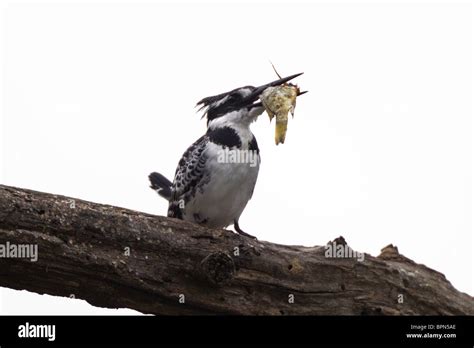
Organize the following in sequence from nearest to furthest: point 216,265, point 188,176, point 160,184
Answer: point 216,265, point 188,176, point 160,184

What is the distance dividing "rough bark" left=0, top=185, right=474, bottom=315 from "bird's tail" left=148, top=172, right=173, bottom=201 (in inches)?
82.4

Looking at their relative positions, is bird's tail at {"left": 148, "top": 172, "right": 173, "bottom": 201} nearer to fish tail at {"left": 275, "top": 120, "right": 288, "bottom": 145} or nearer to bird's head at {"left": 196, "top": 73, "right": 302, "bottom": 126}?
bird's head at {"left": 196, "top": 73, "right": 302, "bottom": 126}

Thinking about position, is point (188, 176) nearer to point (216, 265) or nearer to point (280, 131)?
point (280, 131)

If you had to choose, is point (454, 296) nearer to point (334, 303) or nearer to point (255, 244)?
point (334, 303)

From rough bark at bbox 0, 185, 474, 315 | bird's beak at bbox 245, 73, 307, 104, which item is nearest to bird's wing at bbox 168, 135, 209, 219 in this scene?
bird's beak at bbox 245, 73, 307, 104

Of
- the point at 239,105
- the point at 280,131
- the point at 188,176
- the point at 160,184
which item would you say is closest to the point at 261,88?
the point at 239,105

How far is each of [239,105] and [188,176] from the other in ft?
2.62

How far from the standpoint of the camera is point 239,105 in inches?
258

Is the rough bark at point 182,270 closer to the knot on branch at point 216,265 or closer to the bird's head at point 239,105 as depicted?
the knot on branch at point 216,265

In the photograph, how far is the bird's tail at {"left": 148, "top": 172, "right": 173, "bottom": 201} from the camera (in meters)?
7.34

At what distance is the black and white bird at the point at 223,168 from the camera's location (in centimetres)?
611

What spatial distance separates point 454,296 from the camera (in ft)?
19.0

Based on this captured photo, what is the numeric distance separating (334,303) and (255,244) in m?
0.68
